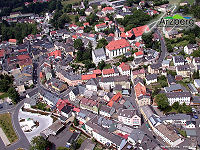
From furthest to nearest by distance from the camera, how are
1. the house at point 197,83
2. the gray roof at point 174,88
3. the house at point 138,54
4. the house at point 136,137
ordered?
the house at point 138,54 < the house at point 197,83 < the gray roof at point 174,88 < the house at point 136,137

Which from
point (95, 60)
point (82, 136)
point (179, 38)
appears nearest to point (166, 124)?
point (82, 136)

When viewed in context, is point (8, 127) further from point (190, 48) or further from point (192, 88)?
point (190, 48)

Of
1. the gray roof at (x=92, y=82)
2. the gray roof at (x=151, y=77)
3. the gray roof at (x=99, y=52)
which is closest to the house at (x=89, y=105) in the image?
the gray roof at (x=92, y=82)

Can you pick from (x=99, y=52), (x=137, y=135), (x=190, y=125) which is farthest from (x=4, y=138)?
(x=190, y=125)

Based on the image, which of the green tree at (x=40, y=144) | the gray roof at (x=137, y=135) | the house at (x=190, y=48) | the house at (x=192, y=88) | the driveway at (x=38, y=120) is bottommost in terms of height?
the driveway at (x=38, y=120)

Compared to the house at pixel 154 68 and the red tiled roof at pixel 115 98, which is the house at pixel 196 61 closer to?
the house at pixel 154 68

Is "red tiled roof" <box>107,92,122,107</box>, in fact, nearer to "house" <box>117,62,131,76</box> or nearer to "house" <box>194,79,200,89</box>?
"house" <box>117,62,131,76</box>
